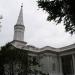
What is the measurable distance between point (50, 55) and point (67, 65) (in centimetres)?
548

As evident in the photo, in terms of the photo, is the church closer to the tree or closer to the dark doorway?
the dark doorway

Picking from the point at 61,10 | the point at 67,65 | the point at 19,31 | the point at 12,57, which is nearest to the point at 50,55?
the point at 67,65

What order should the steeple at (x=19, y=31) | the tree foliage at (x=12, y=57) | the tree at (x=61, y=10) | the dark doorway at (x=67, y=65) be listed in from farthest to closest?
the steeple at (x=19, y=31), the dark doorway at (x=67, y=65), the tree foliage at (x=12, y=57), the tree at (x=61, y=10)

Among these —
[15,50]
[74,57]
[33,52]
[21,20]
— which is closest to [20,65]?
[15,50]

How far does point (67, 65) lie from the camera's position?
32656 millimetres

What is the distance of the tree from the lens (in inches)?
286

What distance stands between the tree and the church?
807 inches

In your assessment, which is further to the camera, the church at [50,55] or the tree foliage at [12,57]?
the church at [50,55]

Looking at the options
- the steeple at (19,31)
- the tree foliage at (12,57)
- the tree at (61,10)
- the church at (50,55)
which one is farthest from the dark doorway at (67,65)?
the tree at (61,10)

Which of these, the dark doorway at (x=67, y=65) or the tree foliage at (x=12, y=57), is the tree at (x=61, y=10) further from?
the dark doorway at (x=67, y=65)

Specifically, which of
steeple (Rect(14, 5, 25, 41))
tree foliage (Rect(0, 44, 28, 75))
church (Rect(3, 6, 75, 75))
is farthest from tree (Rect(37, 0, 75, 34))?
steeple (Rect(14, 5, 25, 41))

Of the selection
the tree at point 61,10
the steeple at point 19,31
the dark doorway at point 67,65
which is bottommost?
the dark doorway at point 67,65

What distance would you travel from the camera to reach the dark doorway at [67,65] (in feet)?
104

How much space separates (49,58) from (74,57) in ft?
17.0
